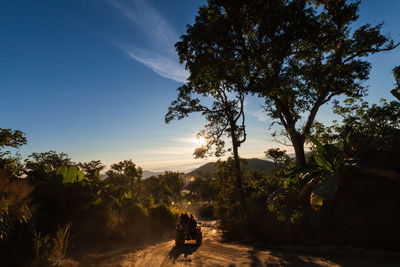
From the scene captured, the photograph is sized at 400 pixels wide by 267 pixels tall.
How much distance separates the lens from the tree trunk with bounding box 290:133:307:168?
13.9 meters

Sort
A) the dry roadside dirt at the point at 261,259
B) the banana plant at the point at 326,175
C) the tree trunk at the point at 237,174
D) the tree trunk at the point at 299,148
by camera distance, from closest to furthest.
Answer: the dry roadside dirt at the point at 261,259 → the banana plant at the point at 326,175 → the tree trunk at the point at 237,174 → the tree trunk at the point at 299,148

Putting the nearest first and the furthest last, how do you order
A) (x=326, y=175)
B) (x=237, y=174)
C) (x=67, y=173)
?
(x=326, y=175) < (x=67, y=173) < (x=237, y=174)

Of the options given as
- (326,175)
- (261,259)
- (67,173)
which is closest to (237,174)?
(326,175)

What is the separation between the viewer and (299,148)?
14039 mm

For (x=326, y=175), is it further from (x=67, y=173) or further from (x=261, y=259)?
(x=67, y=173)

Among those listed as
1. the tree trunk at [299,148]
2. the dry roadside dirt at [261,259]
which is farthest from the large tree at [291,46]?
the dry roadside dirt at [261,259]

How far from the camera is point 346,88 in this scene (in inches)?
537

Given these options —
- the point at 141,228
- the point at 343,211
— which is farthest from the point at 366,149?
the point at 141,228

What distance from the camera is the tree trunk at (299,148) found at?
13.9 metres

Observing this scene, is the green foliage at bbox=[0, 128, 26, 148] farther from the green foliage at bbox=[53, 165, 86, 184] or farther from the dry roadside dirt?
the dry roadside dirt

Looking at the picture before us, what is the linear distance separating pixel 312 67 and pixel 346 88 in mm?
2826

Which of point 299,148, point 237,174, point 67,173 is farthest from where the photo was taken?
point 237,174

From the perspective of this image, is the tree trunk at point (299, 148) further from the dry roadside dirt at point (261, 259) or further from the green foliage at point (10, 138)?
the green foliage at point (10, 138)

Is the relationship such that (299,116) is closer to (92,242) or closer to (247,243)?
(247,243)
